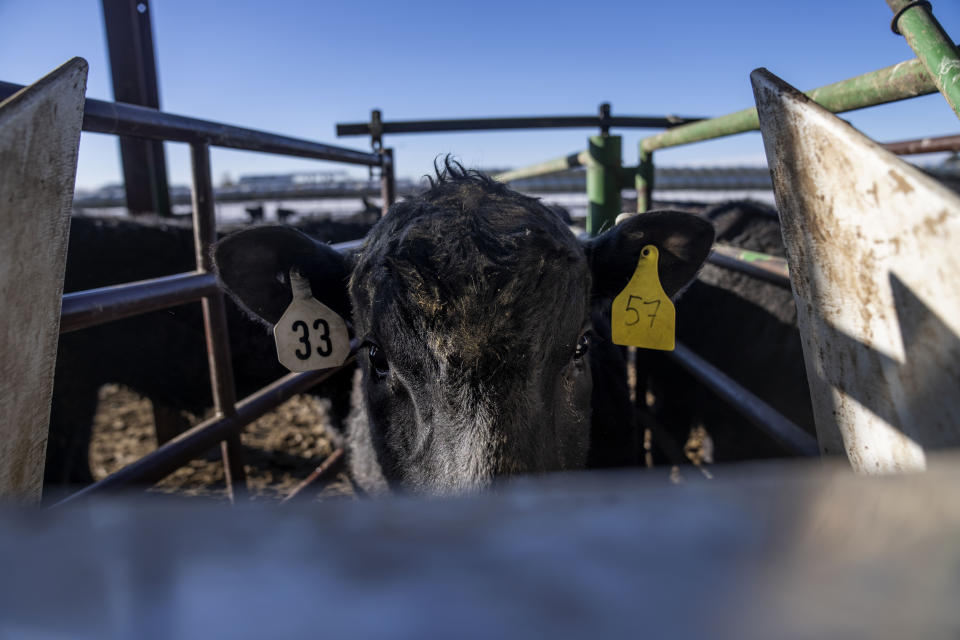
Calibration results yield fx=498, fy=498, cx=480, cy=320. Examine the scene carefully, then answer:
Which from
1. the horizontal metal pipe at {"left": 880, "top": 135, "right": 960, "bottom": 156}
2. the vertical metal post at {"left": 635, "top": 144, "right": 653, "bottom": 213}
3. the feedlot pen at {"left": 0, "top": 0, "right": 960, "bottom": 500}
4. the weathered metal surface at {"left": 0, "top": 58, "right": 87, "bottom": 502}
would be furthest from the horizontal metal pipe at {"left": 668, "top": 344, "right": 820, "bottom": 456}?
the horizontal metal pipe at {"left": 880, "top": 135, "right": 960, "bottom": 156}

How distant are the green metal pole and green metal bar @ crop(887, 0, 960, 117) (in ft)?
6.33

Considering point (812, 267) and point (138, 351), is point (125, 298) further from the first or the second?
point (138, 351)

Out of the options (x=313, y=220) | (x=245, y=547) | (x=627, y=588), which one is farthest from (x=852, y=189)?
(x=313, y=220)

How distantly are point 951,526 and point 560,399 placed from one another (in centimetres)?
154

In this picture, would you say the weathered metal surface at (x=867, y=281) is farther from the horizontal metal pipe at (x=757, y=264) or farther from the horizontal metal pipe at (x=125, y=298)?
the horizontal metal pipe at (x=125, y=298)

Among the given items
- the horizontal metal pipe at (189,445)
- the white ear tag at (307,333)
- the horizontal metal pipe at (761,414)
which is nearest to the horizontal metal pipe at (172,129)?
the white ear tag at (307,333)

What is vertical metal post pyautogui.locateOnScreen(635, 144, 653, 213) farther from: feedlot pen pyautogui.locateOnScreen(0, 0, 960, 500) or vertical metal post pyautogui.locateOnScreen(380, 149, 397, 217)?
vertical metal post pyautogui.locateOnScreen(380, 149, 397, 217)

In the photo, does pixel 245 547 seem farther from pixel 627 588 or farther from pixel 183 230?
pixel 183 230

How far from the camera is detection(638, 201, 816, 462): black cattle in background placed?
389 cm

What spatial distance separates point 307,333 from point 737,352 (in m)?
3.48

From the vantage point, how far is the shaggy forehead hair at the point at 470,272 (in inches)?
64.0

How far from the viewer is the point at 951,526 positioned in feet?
1.14

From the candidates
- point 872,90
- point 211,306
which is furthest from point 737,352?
point 211,306

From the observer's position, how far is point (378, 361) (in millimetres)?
1950
